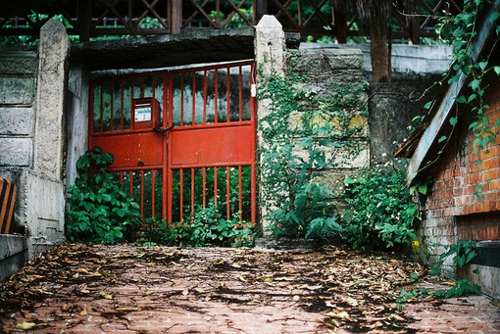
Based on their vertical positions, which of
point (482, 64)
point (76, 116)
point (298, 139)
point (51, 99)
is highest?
point (51, 99)

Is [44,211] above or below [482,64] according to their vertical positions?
below

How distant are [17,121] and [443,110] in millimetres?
4903

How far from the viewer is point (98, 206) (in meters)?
6.34

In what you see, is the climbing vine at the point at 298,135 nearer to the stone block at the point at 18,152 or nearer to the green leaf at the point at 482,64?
the green leaf at the point at 482,64

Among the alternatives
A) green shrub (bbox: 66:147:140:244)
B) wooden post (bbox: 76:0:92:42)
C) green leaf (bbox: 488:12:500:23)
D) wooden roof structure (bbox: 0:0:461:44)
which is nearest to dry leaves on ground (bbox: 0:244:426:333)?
green shrub (bbox: 66:147:140:244)

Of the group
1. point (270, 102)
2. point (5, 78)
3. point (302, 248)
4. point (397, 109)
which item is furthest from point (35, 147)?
point (397, 109)

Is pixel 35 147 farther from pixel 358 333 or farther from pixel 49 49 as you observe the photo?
pixel 358 333

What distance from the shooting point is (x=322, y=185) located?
5.66 meters

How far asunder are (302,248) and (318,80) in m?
2.06

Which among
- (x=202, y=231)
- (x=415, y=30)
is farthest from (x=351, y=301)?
(x=415, y=30)

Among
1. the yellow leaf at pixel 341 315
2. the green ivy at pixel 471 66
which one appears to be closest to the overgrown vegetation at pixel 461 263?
the green ivy at pixel 471 66

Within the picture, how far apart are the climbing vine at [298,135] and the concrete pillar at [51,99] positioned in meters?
2.50

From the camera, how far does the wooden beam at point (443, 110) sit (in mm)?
3668

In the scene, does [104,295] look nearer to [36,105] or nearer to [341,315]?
[341,315]
